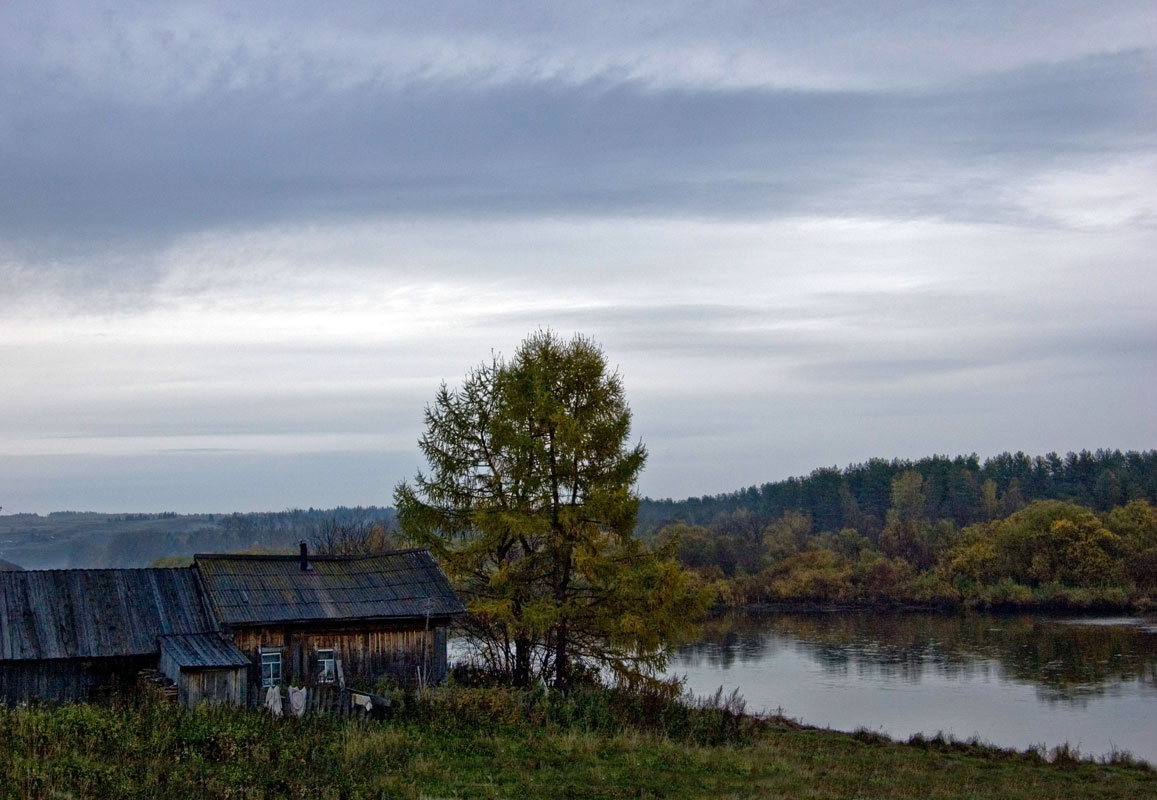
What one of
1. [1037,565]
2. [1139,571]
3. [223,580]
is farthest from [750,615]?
[223,580]

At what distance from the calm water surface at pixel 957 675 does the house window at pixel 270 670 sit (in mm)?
14990

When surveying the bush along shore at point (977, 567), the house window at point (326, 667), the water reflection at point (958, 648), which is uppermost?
the house window at point (326, 667)

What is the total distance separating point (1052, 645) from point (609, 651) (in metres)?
30.8

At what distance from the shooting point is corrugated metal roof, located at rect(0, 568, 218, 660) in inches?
787

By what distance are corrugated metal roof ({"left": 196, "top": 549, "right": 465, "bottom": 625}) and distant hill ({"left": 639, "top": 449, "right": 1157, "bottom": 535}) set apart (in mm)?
83653

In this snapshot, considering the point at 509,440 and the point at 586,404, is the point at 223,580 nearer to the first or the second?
the point at 509,440

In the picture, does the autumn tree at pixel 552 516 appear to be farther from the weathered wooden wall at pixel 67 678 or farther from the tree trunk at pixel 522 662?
the weathered wooden wall at pixel 67 678

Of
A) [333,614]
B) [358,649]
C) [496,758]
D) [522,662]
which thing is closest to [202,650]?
[333,614]

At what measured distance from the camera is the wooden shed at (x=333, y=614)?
22.0 meters

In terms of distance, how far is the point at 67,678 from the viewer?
20109 millimetres

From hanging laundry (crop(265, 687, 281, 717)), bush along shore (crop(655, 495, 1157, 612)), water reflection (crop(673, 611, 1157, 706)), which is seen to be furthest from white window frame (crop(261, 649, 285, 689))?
bush along shore (crop(655, 495, 1157, 612))

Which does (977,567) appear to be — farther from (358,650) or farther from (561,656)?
(358,650)

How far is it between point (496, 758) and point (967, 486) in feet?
349

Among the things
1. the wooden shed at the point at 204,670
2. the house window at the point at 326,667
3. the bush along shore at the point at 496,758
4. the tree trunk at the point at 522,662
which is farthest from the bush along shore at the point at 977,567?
the wooden shed at the point at 204,670
